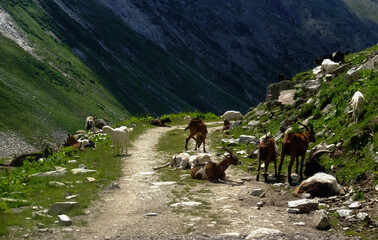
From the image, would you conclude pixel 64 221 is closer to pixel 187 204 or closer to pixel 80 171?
pixel 187 204

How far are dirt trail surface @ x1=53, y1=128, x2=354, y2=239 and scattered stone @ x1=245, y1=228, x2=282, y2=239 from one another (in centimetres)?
13

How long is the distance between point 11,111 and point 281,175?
→ 5387 cm

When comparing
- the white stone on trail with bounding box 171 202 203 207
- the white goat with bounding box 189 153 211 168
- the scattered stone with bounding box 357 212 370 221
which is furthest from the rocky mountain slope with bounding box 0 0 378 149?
the scattered stone with bounding box 357 212 370 221

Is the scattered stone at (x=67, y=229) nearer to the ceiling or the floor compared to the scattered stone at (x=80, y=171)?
nearer to the ceiling

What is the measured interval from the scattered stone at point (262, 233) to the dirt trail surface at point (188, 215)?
5.1 inches

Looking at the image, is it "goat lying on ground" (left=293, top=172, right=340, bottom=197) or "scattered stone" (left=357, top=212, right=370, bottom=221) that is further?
"goat lying on ground" (left=293, top=172, right=340, bottom=197)

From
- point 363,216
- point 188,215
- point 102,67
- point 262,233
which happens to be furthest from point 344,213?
point 102,67

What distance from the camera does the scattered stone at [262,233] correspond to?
1053 centimetres

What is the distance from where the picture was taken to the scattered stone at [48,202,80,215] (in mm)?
13000

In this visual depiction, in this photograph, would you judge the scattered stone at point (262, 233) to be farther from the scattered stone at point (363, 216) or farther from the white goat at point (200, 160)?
the white goat at point (200, 160)

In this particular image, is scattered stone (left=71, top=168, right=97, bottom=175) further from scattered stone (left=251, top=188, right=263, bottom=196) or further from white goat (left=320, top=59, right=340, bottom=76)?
white goat (left=320, top=59, right=340, bottom=76)

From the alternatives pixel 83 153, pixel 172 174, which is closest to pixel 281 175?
pixel 172 174

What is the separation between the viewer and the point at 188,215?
12789 mm

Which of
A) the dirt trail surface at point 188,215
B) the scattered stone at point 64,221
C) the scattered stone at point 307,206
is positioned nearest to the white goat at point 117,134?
the dirt trail surface at point 188,215
